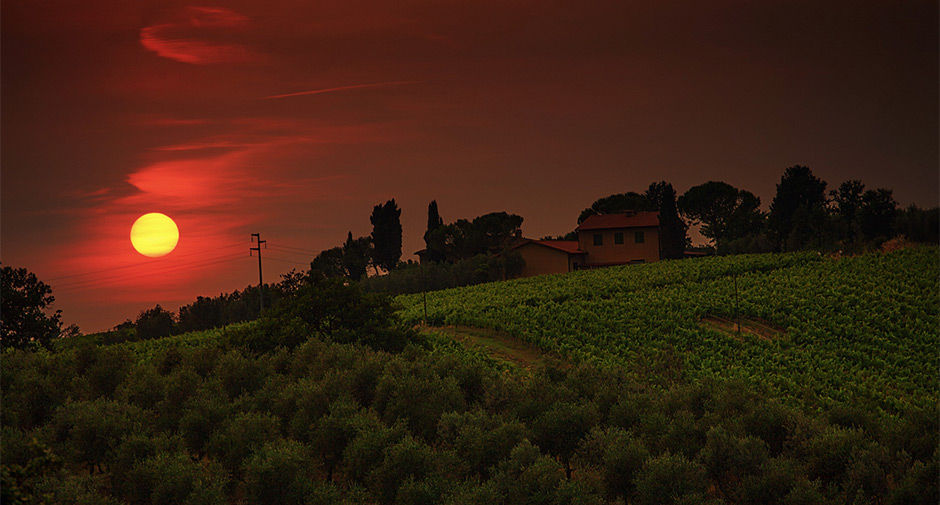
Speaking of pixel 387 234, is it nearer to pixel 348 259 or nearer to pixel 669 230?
pixel 348 259

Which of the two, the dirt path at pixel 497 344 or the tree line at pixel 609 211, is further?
the tree line at pixel 609 211

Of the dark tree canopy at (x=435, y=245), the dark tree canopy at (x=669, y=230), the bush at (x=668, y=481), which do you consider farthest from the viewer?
the dark tree canopy at (x=435, y=245)

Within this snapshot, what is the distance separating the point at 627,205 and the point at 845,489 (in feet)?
323

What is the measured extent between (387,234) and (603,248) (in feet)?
115

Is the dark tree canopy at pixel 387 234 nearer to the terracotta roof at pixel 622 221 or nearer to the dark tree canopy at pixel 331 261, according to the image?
the dark tree canopy at pixel 331 261

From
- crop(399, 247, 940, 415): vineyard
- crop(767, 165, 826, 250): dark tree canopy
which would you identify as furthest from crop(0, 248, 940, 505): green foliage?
crop(767, 165, 826, 250): dark tree canopy

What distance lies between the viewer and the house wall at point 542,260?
93.1 m

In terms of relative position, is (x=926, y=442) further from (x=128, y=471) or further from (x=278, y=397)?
(x=128, y=471)

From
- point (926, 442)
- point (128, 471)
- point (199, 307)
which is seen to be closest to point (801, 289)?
point (926, 442)

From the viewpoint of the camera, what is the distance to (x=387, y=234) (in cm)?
11681

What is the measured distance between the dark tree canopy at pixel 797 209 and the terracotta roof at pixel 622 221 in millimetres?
18425

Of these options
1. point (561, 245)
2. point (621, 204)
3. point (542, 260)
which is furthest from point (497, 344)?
point (621, 204)

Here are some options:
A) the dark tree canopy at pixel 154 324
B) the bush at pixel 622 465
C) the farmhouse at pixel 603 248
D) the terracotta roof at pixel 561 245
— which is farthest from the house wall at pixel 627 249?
the bush at pixel 622 465

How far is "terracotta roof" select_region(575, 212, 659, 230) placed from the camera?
309 ft
